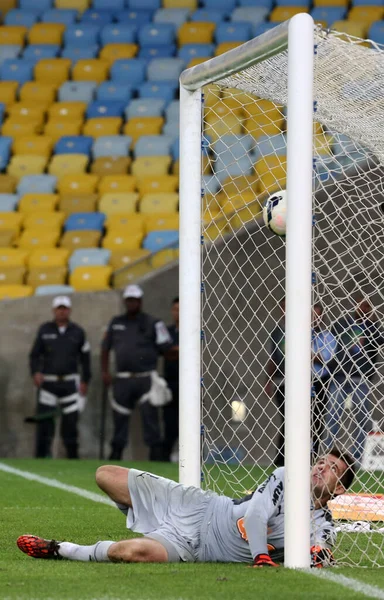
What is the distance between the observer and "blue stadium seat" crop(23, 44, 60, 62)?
20.9m

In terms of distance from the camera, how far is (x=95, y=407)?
1490cm

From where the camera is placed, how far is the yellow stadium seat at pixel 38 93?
19.8 meters

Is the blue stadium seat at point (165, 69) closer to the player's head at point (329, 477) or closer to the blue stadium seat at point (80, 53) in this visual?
Answer: the blue stadium seat at point (80, 53)

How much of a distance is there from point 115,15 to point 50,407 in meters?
9.74

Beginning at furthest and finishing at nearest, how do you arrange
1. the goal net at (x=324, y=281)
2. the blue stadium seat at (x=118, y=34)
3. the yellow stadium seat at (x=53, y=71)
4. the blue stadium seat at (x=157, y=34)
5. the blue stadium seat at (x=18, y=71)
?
the blue stadium seat at (x=118, y=34) < the blue stadium seat at (x=157, y=34) < the blue stadium seat at (x=18, y=71) < the yellow stadium seat at (x=53, y=71) < the goal net at (x=324, y=281)

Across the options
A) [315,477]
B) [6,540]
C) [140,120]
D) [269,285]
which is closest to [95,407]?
[269,285]

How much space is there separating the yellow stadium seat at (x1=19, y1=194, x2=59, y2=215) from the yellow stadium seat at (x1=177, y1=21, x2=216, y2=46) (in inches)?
181

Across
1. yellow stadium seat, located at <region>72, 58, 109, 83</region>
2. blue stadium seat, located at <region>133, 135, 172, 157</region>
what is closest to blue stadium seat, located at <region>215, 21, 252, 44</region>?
yellow stadium seat, located at <region>72, 58, 109, 83</region>

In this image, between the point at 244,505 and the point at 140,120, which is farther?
the point at 140,120

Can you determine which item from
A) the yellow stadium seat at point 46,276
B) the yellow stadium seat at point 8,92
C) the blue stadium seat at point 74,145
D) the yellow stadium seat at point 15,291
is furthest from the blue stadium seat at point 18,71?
the yellow stadium seat at point 15,291

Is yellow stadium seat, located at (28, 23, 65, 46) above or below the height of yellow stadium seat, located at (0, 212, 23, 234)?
above

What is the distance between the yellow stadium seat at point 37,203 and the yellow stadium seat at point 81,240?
2.87ft

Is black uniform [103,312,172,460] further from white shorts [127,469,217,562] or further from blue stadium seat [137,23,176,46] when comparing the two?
white shorts [127,469,217,562]

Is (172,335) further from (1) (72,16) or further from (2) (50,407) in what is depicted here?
(1) (72,16)
